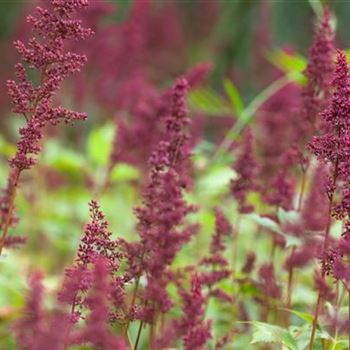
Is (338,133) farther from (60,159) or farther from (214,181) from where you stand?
(60,159)

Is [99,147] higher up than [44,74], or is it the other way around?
[99,147]

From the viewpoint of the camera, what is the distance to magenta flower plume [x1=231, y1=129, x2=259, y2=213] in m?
2.78

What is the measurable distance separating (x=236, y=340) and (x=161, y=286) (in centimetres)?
117

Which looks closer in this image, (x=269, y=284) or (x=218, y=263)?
(x=218, y=263)

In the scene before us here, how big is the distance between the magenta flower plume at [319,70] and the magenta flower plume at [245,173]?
224 mm

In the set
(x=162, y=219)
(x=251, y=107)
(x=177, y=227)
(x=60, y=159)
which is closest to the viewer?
(x=162, y=219)

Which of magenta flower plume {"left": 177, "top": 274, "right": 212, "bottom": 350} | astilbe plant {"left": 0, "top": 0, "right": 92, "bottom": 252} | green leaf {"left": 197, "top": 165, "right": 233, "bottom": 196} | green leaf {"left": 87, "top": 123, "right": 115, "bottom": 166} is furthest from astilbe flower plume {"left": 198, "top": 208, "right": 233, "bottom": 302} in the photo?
green leaf {"left": 87, "top": 123, "right": 115, "bottom": 166}

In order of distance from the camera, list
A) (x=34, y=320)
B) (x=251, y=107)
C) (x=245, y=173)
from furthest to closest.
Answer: (x=251, y=107) < (x=245, y=173) < (x=34, y=320)

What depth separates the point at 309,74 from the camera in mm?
2635

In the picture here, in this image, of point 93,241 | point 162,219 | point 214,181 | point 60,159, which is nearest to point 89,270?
point 93,241

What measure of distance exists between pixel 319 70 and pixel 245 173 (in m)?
0.43

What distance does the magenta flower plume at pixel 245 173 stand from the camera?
278 centimetres

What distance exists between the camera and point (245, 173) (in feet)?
9.18

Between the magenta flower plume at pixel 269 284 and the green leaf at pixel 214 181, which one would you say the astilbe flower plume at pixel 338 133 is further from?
the green leaf at pixel 214 181
